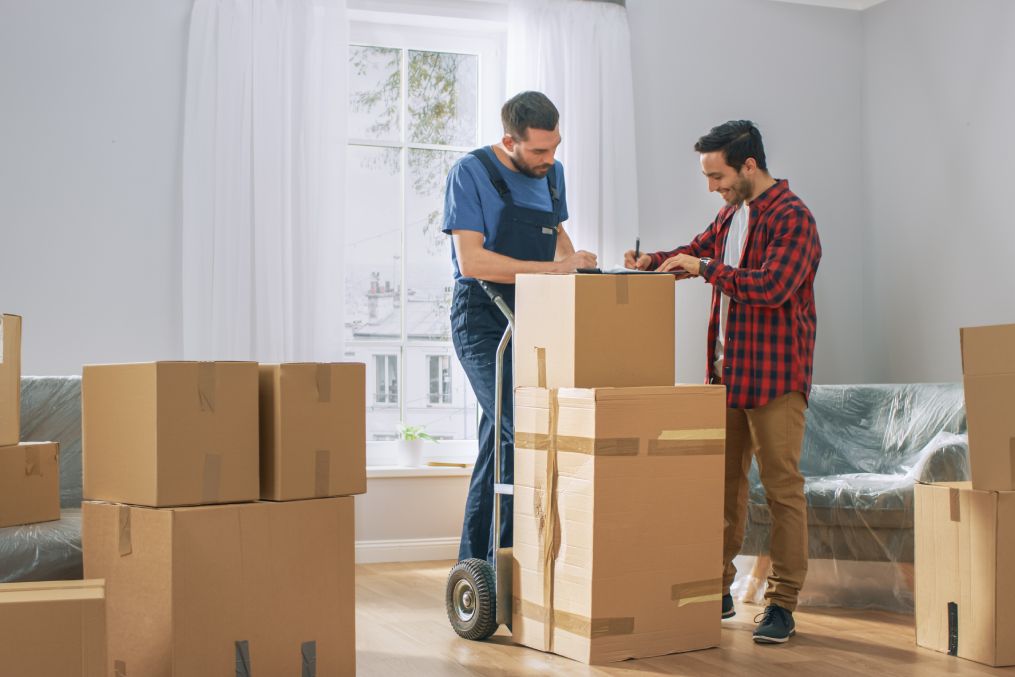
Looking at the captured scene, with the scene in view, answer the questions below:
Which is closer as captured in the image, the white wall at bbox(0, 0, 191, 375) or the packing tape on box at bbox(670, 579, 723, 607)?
the packing tape on box at bbox(670, 579, 723, 607)

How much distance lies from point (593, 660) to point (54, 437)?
1621 mm

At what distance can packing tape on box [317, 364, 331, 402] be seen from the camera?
91.5 inches

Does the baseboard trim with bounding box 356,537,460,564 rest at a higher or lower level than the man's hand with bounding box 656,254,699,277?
lower

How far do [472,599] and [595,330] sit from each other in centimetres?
80

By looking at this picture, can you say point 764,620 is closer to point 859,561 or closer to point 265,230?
point 859,561

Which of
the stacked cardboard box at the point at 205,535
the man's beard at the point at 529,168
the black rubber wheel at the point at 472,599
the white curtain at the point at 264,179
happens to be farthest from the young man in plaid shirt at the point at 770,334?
the white curtain at the point at 264,179

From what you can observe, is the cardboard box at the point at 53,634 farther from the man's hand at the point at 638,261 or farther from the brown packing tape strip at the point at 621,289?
the man's hand at the point at 638,261

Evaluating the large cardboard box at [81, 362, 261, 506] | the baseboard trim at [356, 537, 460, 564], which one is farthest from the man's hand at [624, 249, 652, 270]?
the baseboard trim at [356, 537, 460, 564]

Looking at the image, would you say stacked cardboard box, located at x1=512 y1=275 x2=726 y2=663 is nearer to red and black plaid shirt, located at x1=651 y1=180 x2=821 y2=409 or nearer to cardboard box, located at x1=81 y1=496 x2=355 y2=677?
red and black plaid shirt, located at x1=651 y1=180 x2=821 y2=409

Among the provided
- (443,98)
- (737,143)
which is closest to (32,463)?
(737,143)

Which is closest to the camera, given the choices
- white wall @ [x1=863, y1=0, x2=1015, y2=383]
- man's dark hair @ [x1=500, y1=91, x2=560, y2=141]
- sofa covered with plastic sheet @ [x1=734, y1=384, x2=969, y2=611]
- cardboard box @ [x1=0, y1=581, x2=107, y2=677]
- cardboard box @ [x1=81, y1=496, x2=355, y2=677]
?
cardboard box @ [x1=0, y1=581, x2=107, y2=677]

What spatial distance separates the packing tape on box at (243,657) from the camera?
2164mm

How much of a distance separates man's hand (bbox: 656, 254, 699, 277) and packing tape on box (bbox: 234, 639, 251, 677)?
1431 millimetres

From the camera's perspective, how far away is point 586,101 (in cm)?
452
